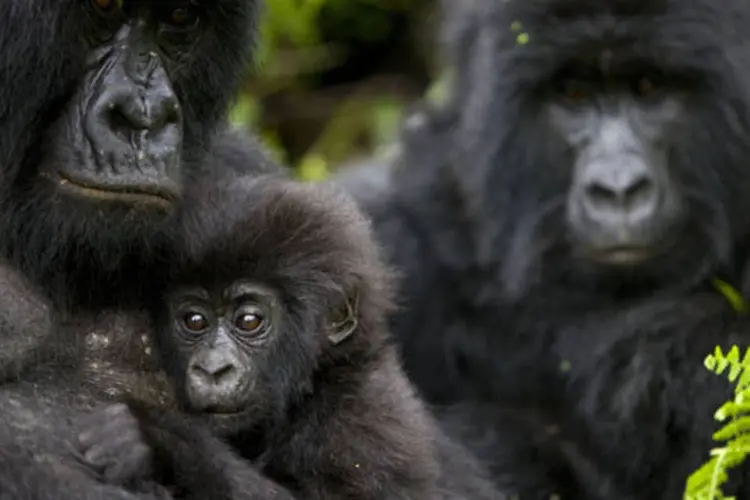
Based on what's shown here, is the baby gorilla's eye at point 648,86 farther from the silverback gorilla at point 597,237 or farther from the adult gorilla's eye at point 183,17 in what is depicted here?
the adult gorilla's eye at point 183,17

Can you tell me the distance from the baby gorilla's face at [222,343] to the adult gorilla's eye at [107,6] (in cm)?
72

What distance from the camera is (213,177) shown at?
4.53m

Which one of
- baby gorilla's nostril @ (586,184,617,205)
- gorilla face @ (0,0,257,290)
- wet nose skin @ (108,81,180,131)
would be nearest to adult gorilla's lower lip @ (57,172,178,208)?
gorilla face @ (0,0,257,290)

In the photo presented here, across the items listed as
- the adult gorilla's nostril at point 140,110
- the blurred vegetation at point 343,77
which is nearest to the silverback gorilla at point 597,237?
the adult gorilla's nostril at point 140,110

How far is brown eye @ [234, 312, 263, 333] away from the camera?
4213mm

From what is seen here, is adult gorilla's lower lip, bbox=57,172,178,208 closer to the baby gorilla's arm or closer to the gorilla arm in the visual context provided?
the gorilla arm

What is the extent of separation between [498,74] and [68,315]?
2.09 m

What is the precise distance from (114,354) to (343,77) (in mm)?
6000

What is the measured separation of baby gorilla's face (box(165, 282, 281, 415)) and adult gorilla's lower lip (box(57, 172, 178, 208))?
35 cm

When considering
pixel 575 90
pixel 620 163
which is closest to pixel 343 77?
pixel 575 90

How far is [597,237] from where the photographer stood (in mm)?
5402

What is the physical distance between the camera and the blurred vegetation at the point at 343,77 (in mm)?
9227

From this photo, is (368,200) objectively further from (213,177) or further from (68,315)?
(68,315)

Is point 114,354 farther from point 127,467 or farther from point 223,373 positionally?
point 127,467
